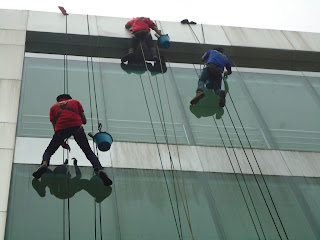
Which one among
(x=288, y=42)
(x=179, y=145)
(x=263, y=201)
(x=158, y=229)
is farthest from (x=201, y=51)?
(x=158, y=229)

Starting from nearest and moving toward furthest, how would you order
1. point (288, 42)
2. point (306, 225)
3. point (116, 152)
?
point (306, 225) → point (116, 152) → point (288, 42)

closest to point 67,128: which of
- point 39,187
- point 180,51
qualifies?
point 39,187

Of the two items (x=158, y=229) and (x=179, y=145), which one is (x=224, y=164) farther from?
(x=158, y=229)

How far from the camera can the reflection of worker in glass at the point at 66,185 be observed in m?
7.91

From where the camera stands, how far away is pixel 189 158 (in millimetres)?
9016

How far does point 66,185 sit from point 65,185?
1cm

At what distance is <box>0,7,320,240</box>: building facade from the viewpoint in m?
7.76

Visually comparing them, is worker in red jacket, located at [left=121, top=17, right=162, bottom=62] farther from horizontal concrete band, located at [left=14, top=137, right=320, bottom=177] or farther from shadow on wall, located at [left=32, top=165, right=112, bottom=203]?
shadow on wall, located at [left=32, top=165, right=112, bottom=203]

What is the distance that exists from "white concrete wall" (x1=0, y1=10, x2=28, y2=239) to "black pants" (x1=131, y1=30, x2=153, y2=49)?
2.23 metres

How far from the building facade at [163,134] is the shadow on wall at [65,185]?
2cm

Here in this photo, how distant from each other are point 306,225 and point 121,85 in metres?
4.43

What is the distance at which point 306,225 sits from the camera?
8.12 metres

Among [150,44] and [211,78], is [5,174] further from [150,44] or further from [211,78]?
[150,44]

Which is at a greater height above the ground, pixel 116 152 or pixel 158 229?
pixel 116 152
